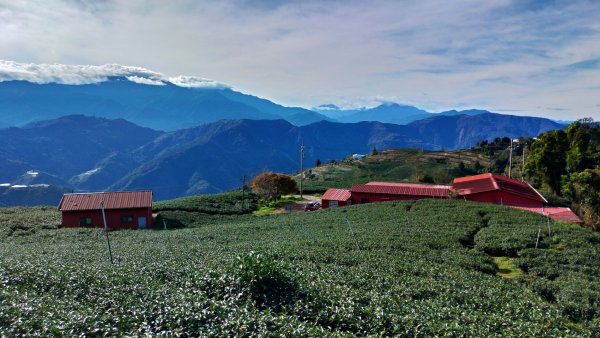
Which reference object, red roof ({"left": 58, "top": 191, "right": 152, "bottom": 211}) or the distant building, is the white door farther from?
the distant building

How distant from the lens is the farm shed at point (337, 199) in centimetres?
5525

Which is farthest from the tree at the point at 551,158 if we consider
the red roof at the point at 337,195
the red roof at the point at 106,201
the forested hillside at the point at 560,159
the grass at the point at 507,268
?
the red roof at the point at 106,201

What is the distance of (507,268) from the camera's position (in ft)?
71.8

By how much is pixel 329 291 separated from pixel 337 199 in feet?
143

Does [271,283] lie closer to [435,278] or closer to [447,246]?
[435,278]

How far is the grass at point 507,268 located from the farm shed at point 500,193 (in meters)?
27.3

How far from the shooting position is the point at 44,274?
13.1 metres

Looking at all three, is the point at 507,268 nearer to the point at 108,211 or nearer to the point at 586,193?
the point at 586,193

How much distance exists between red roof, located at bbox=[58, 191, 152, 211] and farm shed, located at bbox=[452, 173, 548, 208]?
38.7m

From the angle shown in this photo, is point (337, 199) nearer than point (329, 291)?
No

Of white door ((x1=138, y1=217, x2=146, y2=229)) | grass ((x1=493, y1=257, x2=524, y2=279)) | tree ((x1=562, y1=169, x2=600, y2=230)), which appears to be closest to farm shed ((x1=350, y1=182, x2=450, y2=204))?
tree ((x1=562, y1=169, x2=600, y2=230))

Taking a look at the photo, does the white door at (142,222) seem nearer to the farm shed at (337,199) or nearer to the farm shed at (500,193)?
the farm shed at (337,199)

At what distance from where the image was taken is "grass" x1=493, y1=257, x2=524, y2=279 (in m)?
20.8

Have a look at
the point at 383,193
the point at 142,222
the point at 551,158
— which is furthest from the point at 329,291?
the point at 551,158
